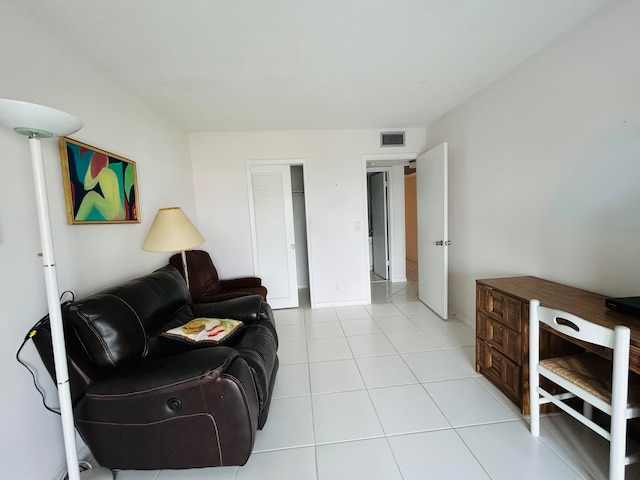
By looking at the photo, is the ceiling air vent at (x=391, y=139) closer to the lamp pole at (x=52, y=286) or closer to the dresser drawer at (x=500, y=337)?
the dresser drawer at (x=500, y=337)

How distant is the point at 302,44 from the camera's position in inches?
65.8

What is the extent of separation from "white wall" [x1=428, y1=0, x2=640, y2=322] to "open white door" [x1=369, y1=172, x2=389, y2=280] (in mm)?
2056

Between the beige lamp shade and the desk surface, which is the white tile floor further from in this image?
the beige lamp shade

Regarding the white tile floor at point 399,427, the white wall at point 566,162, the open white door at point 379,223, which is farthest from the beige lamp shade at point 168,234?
the open white door at point 379,223

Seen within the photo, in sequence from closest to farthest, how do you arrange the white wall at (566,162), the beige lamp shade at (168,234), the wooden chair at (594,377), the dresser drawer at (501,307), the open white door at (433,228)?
the wooden chair at (594,377)
the white wall at (566,162)
the dresser drawer at (501,307)
the beige lamp shade at (168,234)
the open white door at (433,228)

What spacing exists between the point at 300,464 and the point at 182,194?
2773 millimetres

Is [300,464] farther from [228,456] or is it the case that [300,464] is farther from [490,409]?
[490,409]

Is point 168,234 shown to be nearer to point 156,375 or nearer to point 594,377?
point 156,375

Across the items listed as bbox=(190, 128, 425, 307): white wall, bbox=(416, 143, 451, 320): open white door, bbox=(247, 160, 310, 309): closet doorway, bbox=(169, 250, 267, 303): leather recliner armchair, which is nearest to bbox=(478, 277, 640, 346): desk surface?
bbox=(416, 143, 451, 320): open white door

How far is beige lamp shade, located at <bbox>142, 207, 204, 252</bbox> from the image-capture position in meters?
1.97

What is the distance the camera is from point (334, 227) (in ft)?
11.7

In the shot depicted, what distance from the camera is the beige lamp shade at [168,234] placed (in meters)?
1.97

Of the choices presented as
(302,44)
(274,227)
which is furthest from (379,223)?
(302,44)

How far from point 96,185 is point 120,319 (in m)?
0.94
